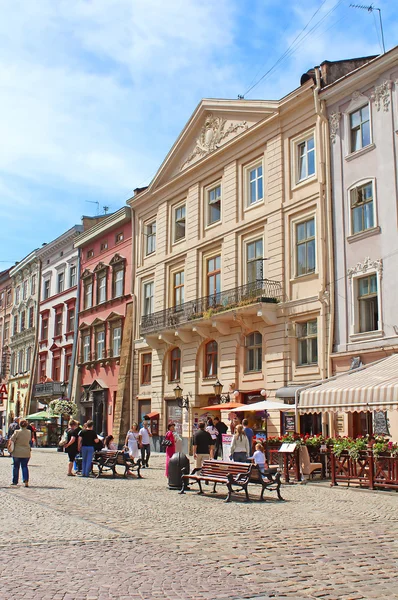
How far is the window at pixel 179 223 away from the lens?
35938 millimetres

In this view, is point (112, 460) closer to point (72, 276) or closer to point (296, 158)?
point (296, 158)

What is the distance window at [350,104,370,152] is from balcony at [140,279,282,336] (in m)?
6.32

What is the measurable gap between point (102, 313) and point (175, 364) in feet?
31.2

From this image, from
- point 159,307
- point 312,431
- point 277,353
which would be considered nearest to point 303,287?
point 277,353

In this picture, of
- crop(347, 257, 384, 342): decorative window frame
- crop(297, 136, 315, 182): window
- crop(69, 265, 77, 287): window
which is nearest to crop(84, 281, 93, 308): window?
crop(69, 265, 77, 287): window

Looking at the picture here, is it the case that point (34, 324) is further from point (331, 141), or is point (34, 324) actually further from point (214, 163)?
point (331, 141)

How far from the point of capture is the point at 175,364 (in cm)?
3484

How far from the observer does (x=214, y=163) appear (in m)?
33.3

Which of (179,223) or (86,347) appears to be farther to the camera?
(86,347)

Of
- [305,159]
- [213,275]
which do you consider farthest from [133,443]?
[305,159]

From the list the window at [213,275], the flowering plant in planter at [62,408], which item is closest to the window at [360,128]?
the window at [213,275]

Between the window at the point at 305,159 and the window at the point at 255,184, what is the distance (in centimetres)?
253

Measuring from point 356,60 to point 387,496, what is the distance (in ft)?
61.7

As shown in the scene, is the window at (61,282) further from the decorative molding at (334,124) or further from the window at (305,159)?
the decorative molding at (334,124)
